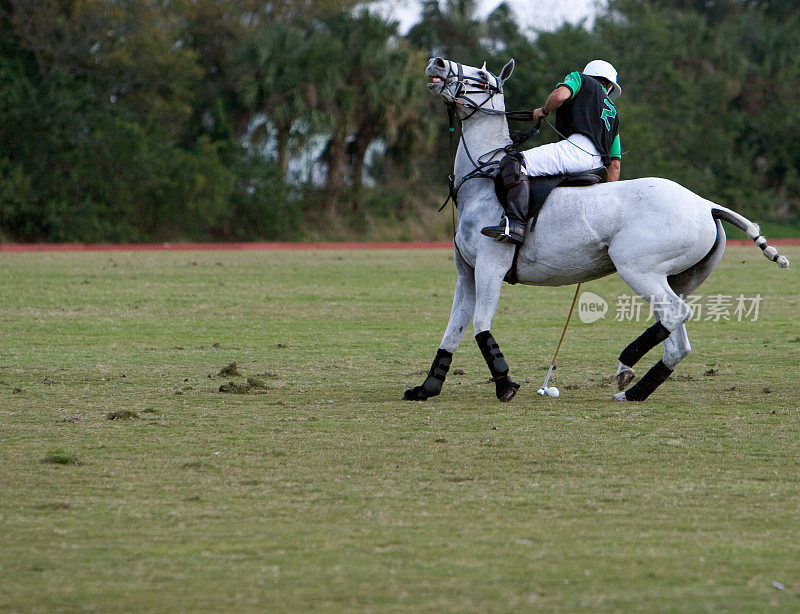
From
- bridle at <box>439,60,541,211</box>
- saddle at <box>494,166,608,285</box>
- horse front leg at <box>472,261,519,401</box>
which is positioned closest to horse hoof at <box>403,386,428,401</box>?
horse front leg at <box>472,261,519,401</box>

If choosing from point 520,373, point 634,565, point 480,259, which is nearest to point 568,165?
point 480,259

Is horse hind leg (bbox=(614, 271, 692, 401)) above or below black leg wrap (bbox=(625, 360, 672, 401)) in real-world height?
above

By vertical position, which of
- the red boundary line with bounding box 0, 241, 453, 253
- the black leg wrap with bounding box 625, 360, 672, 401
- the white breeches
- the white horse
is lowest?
the red boundary line with bounding box 0, 241, 453, 253

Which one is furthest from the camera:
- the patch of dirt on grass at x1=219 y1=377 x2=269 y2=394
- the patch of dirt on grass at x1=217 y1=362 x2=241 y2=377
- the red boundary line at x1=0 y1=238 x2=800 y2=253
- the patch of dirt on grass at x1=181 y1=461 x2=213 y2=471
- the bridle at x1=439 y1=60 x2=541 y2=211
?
the red boundary line at x1=0 y1=238 x2=800 y2=253

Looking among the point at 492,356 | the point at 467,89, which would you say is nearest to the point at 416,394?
the point at 492,356

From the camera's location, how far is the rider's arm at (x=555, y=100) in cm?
839

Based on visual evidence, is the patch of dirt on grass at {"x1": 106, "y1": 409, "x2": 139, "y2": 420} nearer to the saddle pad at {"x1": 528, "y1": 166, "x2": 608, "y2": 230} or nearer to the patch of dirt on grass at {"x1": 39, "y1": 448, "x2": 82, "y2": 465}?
the patch of dirt on grass at {"x1": 39, "y1": 448, "x2": 82, "y2": 465}

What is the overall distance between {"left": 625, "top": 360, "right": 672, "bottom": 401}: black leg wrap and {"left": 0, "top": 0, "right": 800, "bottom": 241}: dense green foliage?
27112mm

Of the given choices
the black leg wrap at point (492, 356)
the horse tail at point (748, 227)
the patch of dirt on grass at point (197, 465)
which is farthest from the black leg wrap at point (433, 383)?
the patch of dirt on grass at point (197, 465)

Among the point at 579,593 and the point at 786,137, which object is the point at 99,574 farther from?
the point at 786,137

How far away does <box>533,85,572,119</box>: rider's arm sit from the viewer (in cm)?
839

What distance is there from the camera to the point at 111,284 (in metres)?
18.4

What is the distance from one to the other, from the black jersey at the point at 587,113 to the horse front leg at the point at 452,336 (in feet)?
4.15

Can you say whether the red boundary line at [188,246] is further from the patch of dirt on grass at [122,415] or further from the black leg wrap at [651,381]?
the black leg wrap at [651,381]
